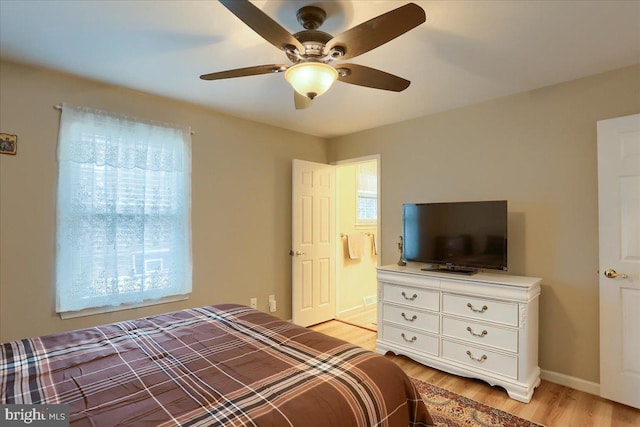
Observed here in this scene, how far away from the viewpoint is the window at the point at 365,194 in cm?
497

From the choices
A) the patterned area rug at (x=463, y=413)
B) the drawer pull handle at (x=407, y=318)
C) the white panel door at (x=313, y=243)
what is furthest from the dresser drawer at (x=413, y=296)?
the white panel door at (x=313, y=243)

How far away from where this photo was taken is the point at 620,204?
7.54ft

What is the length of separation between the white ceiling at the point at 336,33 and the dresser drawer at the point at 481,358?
7.03 ft

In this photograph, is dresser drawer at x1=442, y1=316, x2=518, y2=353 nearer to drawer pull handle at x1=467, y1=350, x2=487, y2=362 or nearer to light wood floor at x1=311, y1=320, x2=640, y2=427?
drawer pull handle at x1=467, y1=350, x2=487, y2=362

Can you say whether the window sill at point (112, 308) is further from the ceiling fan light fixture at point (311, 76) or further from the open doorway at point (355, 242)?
the ceiling fan light fixture at point (311, 76)

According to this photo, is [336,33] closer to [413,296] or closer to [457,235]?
[457,235]

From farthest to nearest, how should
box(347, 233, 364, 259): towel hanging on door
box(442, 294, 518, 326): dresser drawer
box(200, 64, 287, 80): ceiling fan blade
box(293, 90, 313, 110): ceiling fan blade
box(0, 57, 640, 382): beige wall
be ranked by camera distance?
box(347, 233, 364, 259): towel hanging on door < box(442, 294, 518, 326): dresser drawer < box(0, 57, 640, 382): beige wall < box(293, 90, 313, 110): ceiling fan blade < box(200, 64, 287, 80): ceiling fan blade

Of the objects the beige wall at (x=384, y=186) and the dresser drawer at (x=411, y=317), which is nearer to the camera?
the beige wall at (x=384, y=186)

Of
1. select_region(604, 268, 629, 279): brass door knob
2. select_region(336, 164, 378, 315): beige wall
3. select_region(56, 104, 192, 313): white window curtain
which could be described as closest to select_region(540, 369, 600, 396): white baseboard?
select_region(604, 268, 629, 279): brass door knob

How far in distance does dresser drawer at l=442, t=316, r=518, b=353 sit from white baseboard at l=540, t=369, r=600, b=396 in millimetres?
575

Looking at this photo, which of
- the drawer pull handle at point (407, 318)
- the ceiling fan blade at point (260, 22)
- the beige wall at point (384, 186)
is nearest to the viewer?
the ceiling fan blade at point (260, 22)

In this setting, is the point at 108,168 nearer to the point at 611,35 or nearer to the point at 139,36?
the point at 139,36

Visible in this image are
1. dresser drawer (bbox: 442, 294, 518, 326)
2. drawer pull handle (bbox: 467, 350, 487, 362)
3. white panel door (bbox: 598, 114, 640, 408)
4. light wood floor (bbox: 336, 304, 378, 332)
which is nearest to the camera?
white panel door (bbox: 598, 114, 640, 408)

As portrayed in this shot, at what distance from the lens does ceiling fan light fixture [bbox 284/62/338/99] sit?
1580mm
